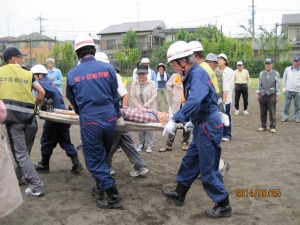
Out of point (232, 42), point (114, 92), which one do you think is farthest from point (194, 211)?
point (232, 42)

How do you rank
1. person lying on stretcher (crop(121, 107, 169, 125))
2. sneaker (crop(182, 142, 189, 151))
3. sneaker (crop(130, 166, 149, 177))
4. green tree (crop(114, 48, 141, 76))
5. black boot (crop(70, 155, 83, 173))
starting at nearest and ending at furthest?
1. person lying on stretcher (crop(121, 107, 169, 125))
2. sneaker (crop(130, 166, 149, 177))
3. black boot (crop(70, 155, 83, 173))
4. sneaker (crop(182, 142, 189, 151))
5. green tree (crop(114, 48, 141, 76))

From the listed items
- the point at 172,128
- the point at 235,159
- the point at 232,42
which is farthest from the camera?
the point at 232,42

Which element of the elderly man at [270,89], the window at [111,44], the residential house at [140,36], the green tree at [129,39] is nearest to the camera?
the elderly man at [270,89]

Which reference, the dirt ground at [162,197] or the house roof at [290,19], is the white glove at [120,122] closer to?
the dirt ground at [162,197]

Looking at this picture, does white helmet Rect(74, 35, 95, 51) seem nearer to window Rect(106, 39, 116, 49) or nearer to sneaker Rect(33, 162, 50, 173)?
sneaker Rect(33, 162, 50, 173)

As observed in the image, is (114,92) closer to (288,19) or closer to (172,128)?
(172,128)

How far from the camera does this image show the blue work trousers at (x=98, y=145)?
409cm

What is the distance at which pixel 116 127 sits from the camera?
15.0ft

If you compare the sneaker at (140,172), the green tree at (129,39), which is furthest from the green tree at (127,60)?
the sneaker at (140,172)

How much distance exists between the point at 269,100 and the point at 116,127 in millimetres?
5915

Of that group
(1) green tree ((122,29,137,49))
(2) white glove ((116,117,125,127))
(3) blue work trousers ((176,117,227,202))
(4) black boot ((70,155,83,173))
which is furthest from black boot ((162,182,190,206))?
(1) green tree ((122,29,137,49))

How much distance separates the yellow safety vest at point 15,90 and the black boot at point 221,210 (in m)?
2.84
